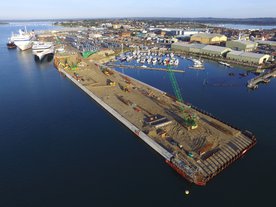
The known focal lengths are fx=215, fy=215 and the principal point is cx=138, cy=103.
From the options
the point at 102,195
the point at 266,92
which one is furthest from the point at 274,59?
the point at 102,195

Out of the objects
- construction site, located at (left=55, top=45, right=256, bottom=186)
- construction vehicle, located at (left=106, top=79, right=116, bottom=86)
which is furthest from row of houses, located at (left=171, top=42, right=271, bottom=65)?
construction vehicle, located at (left=106, top=79, right=116, bottom=86)

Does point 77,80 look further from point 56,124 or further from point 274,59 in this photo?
point 274,59

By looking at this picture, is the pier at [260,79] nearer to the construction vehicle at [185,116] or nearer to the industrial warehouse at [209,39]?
the construction vehicle at [185,116]

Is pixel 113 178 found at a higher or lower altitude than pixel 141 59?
lower

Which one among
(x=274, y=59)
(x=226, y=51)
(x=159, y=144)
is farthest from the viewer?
(x=226, y=51)

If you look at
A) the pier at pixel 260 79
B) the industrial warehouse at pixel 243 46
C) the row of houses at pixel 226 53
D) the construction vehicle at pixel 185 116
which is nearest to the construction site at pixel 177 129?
the construction vehicle at pixel 185 116

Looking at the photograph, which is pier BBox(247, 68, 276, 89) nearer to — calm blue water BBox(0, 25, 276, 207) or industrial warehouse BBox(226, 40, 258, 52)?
calm blue water BBox(0, 25, 276, 207)
